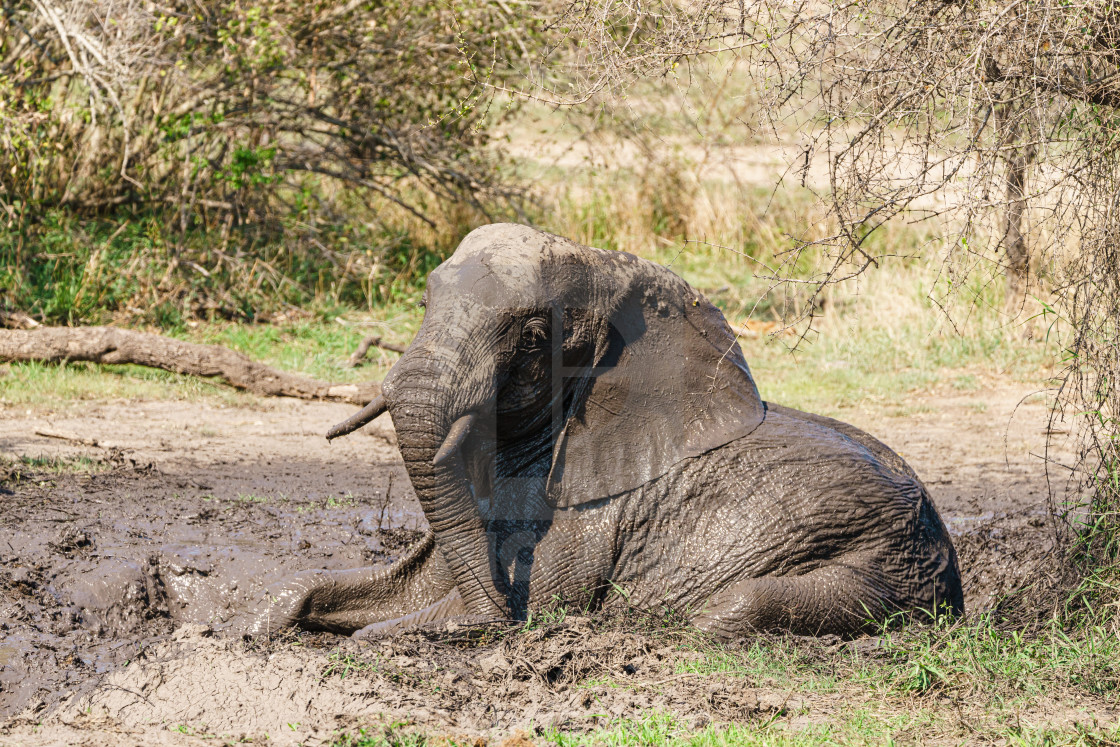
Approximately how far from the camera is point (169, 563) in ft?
17.4

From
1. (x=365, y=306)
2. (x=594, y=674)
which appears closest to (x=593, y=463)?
(x=594, y=674)

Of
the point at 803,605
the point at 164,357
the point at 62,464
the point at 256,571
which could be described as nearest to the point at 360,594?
the point at 256,571

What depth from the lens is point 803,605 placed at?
427 cm

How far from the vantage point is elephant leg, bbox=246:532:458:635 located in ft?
15.0

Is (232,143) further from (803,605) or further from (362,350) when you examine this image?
(803,605)

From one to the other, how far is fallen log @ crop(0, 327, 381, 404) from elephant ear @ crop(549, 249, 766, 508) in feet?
14.8

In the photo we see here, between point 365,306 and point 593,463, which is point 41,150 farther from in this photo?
point 593,463

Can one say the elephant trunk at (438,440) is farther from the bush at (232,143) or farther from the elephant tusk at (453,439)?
the bush at (232,143)

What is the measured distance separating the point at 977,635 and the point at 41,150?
28.3 ft

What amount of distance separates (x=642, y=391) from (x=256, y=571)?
2.08 meters

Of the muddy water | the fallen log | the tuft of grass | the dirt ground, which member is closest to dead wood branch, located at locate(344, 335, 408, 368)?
the fallen log

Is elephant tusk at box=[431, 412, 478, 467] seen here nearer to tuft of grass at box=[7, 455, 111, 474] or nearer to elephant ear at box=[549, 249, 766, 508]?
elephant ear at box=[549, 249, 766, 508]

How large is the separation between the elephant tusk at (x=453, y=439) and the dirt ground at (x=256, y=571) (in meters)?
0.66

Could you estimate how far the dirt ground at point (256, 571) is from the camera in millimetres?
3713
